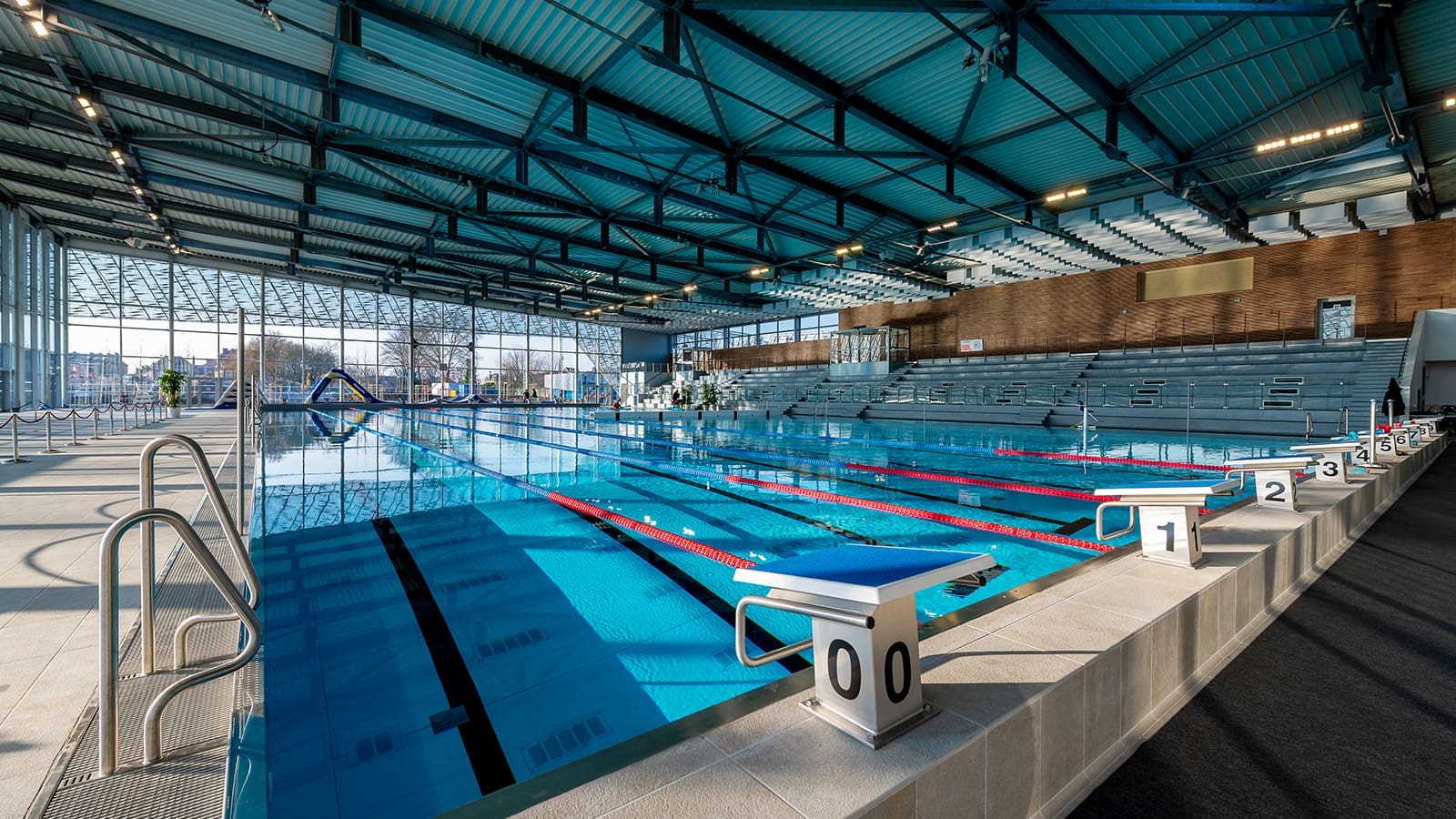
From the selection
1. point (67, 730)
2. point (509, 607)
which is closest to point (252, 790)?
point (67, 730)

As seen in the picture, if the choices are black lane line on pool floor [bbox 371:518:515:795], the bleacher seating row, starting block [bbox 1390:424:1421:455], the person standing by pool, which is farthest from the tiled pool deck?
the person standing by pool

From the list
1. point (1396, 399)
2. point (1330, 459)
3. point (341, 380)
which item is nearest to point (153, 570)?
point (1330, 459)

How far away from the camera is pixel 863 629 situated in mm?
1243

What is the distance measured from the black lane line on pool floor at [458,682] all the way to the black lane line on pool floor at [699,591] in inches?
38.9

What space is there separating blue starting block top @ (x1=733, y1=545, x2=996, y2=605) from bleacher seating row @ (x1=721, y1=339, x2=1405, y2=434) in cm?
1310

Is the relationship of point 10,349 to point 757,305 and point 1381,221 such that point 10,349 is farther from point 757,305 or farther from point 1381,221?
point 1381,221

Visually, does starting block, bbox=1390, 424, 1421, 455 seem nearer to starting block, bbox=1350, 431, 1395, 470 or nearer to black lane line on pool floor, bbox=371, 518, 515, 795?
starting block, bbox=1350, 431, 1395, 470

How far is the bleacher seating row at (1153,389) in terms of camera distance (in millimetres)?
12883

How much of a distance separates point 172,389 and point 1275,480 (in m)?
24.9

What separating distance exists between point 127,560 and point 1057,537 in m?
6.06

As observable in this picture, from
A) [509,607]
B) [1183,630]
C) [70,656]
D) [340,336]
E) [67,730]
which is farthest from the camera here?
[340,336]

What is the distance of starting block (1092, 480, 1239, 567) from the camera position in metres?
2.21

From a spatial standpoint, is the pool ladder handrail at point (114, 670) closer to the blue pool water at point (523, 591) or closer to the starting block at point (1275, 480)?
the blue pool water at point (523, 591)

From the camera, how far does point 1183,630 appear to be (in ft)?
6.00
